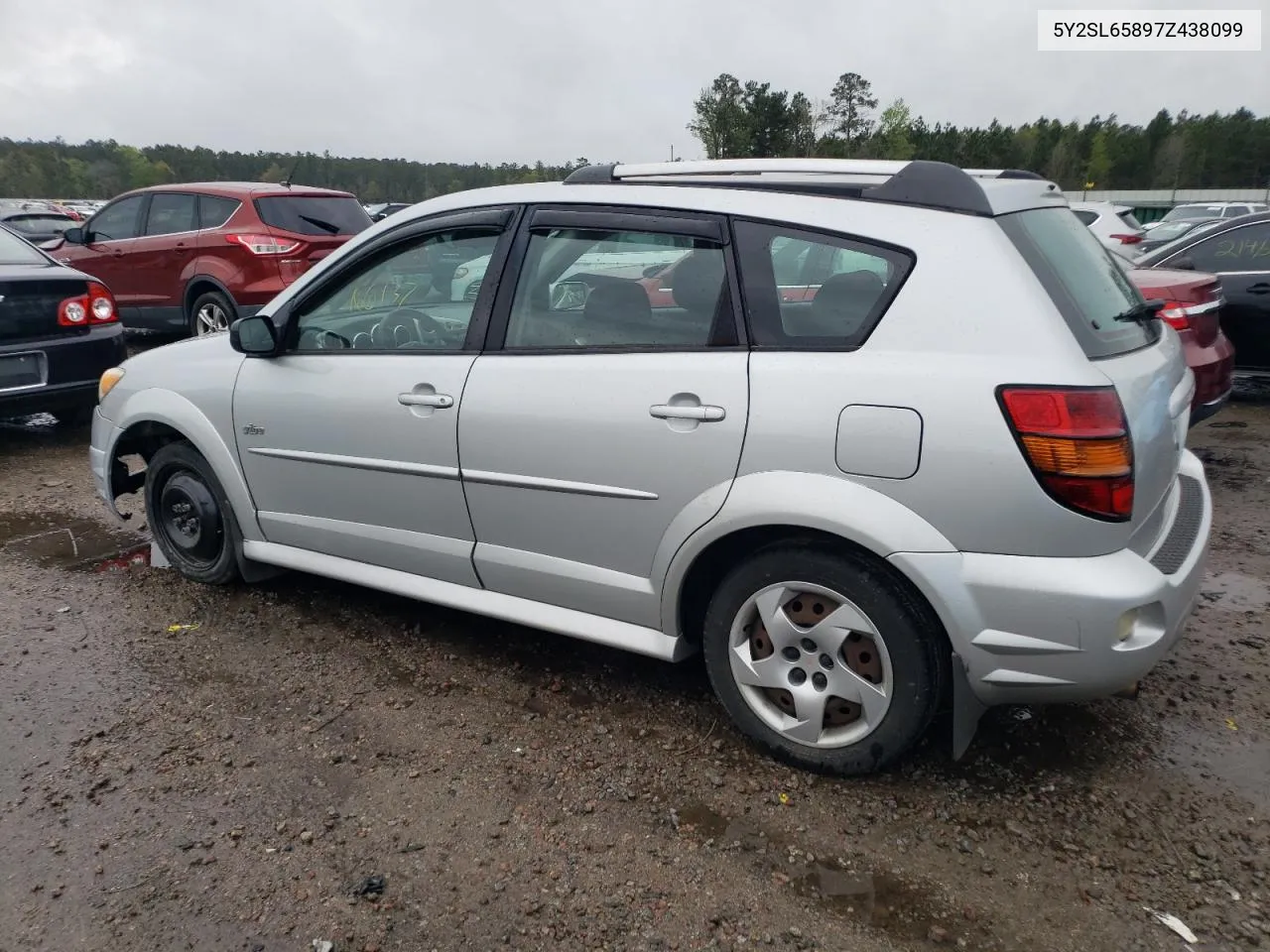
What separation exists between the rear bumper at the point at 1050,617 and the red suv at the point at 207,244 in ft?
26.4

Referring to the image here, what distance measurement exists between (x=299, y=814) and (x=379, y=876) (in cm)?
38

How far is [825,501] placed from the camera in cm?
247

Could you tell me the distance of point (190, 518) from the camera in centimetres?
419

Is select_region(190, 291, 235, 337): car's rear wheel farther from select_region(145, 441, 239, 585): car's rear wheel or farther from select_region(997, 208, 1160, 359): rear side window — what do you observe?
select_region(997, 208, 1160, 359): rear side window

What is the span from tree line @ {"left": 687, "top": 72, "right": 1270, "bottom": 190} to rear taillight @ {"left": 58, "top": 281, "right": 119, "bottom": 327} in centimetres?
3370

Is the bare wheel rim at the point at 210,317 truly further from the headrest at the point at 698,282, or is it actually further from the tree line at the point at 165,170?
the tree line at the point at 165,170

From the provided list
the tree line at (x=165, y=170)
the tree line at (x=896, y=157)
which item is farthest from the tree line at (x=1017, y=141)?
the tree line at (x=165, y=170)

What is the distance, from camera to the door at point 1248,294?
7.16 m

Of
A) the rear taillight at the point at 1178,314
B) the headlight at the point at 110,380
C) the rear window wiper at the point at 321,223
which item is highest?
the rear window wiper at the point at 321,223

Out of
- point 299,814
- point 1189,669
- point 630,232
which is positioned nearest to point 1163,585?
point 1189,669

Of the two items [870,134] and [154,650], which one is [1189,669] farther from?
[870,134]

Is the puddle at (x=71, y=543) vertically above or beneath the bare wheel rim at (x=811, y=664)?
beneath

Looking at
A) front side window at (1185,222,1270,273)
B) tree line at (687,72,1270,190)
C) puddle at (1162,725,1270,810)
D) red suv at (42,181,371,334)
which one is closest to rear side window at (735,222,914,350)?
puddle at (1162,725,1270,810)

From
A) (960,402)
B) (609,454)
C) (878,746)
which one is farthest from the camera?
(609,454)
